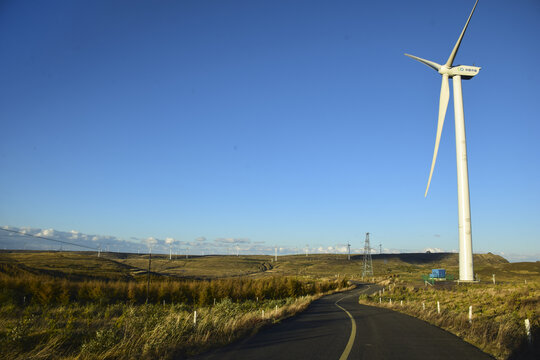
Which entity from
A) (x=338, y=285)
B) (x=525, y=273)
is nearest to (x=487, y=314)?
(x=338, y=285)

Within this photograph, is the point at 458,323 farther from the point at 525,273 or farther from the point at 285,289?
the point at 525,273

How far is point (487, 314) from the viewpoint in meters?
20.4

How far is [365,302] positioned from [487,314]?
14354 mm

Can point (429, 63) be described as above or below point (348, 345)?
above

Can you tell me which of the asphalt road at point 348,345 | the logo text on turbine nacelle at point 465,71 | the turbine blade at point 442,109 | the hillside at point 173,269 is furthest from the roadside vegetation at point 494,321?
the hillside at point 173,269

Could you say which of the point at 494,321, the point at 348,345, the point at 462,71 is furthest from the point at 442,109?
the point at 348,345

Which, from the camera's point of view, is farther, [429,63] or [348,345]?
[429,63]

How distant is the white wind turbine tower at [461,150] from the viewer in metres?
33.3

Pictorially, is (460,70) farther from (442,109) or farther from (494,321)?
(494,321)

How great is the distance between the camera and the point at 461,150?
112 feet

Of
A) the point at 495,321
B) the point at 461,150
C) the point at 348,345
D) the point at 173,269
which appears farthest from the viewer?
the point at 173,269

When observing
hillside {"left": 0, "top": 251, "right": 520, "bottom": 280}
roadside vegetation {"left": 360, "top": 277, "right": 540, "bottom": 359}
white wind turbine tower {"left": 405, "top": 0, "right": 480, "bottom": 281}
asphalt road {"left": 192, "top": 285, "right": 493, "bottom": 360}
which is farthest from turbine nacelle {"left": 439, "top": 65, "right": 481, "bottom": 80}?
hillside {"left": 0, "top": 251, "right": 520, "bottom": 280}

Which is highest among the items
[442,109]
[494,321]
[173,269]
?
[442,109]

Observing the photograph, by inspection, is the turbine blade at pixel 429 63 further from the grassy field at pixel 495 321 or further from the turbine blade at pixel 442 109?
the grassy field at pixel 495 321
